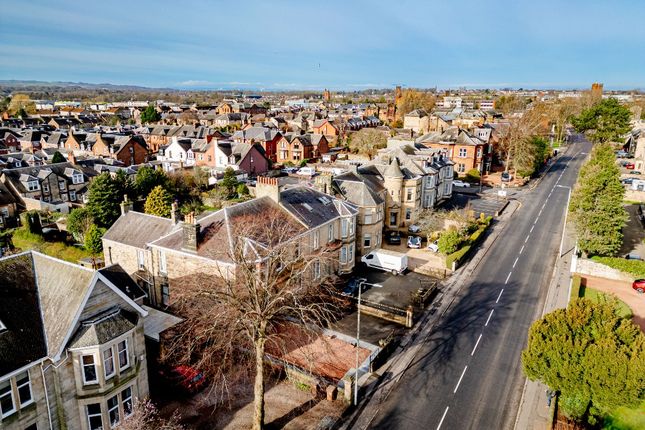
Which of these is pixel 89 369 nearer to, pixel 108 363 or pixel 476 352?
pixel 108 363

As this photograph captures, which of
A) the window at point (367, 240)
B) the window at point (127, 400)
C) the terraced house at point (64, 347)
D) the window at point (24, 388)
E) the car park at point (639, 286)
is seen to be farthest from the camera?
the window at point (367, 240)

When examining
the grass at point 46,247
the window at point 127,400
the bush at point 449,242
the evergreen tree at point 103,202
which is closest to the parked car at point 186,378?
the window at point 127,400

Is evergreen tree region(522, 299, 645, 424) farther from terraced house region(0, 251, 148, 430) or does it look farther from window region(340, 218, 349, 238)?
terraced house region(0, 251, 148, 430)

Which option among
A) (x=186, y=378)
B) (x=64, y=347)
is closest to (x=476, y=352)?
(x=186, y=378)

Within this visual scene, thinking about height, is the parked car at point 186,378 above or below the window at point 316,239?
below

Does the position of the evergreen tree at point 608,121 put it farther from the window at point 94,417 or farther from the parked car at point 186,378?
the window at point 94,417

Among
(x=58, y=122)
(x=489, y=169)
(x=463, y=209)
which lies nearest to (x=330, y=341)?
(x=463, y=209)
